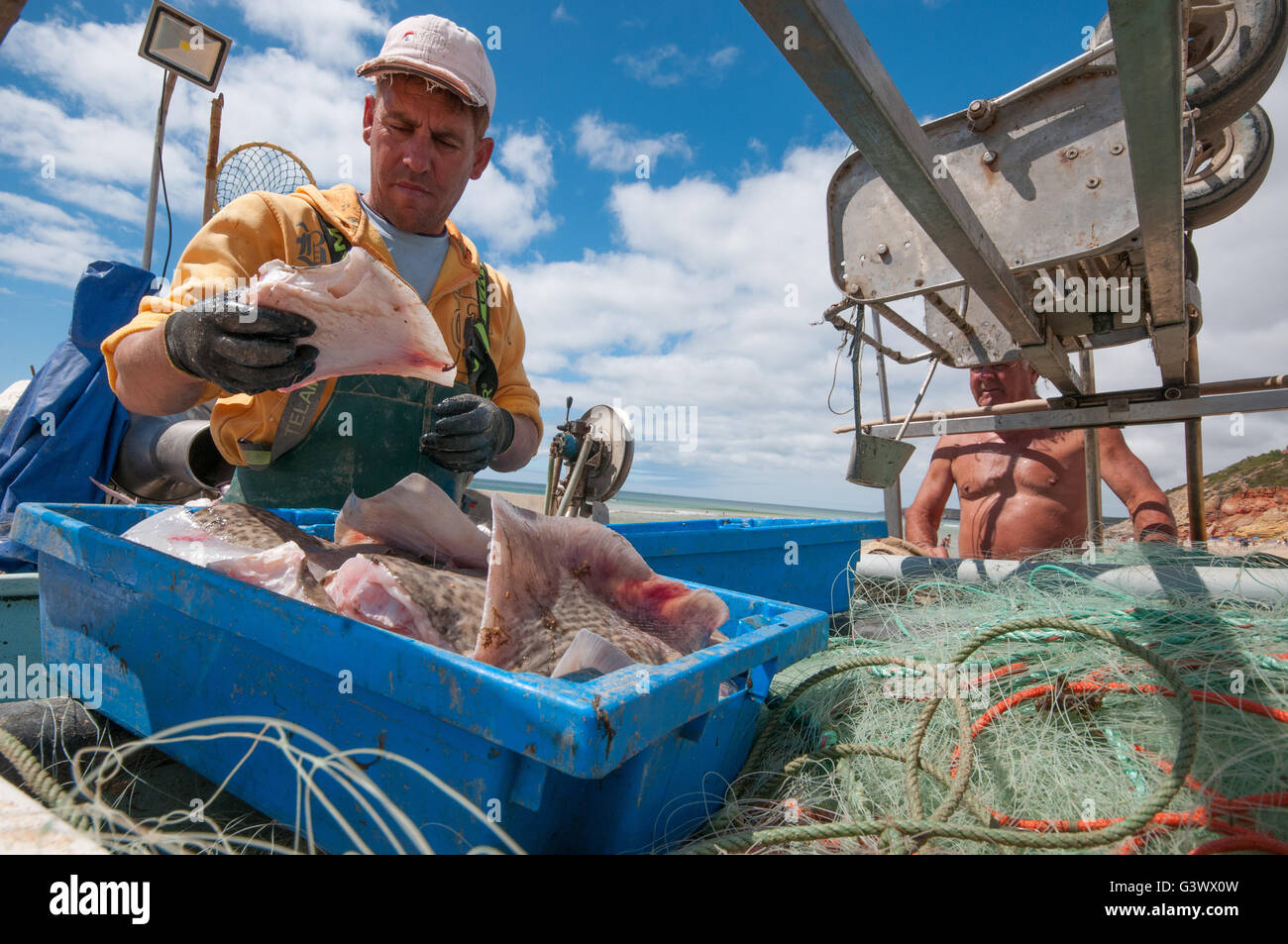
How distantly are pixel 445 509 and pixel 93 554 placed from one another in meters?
0.84

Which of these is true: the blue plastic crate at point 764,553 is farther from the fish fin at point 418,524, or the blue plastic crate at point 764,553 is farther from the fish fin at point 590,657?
the fish fin at point 590,657

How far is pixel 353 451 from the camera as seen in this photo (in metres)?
2.59

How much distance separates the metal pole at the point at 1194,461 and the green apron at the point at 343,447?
5210 millimetres

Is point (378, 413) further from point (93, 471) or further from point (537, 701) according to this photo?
point (93, 471)

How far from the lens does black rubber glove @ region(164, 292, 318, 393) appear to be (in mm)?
1560

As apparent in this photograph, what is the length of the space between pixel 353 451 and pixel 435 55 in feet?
4.99

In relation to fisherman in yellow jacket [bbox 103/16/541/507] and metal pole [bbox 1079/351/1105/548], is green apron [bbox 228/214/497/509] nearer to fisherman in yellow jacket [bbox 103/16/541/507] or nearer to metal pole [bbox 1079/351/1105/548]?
fisherman in yellow jacket [bbox 103/16/541/507]

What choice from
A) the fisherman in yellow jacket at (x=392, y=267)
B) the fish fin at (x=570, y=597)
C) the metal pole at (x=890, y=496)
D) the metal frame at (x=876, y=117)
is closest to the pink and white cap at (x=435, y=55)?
the fisherman in yellow jacket at (x=392, y=267)

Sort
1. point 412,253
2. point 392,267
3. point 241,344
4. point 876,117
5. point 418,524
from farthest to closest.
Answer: point 412,253 → point 392,267 → point 418,524 → point 876,117 → point 241,344

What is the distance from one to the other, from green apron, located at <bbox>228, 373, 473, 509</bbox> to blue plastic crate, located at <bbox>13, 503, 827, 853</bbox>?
839mm

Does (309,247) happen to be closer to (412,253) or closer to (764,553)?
(412,253)

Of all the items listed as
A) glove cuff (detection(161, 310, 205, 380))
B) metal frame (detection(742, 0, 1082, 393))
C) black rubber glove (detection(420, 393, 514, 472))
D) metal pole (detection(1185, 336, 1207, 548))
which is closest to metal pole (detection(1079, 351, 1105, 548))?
metal pole (detection(1185, 336, 1207, 548))

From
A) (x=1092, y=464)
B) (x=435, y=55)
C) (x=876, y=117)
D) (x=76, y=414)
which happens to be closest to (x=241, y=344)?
(x=435, y=55)

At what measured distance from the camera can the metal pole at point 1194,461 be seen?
4.66m
